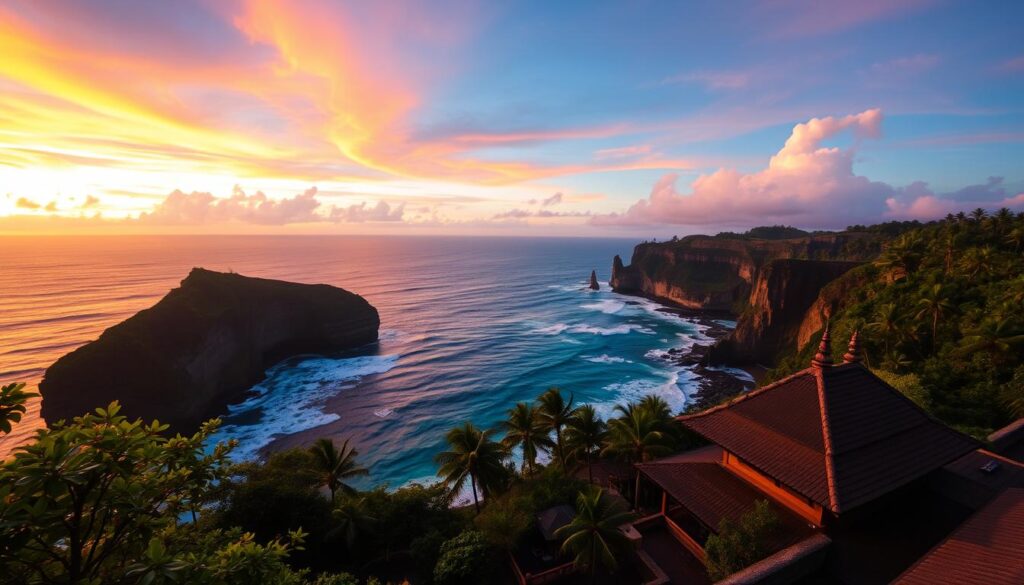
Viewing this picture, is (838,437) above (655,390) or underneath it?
above

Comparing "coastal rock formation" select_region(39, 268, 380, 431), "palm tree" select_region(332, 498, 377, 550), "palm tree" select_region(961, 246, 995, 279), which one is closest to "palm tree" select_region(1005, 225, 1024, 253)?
"palm tree" select_region(961, 246, 995, 279)

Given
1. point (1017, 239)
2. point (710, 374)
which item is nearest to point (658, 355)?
point (710, 374)

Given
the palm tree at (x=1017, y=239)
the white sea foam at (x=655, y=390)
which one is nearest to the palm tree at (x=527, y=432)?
the white sea foam at (x=655, y=390)

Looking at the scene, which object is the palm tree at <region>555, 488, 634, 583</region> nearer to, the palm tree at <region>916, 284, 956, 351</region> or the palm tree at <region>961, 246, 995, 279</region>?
the palm tree at <region>916, 284, 956, 351</region>

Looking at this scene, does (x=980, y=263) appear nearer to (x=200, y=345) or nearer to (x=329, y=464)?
(x=329, y=464)

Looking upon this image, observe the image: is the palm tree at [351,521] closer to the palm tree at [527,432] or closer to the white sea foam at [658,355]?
the palm tree at [527,432]
